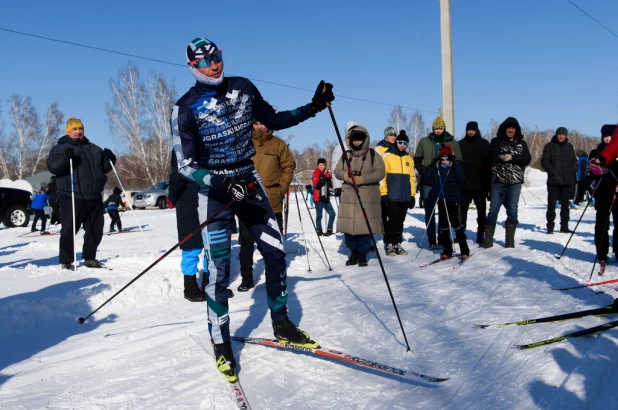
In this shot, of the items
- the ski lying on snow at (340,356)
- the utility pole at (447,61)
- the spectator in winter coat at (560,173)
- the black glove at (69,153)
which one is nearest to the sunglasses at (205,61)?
the ski lying on snow at (340,356)

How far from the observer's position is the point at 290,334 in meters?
3.60

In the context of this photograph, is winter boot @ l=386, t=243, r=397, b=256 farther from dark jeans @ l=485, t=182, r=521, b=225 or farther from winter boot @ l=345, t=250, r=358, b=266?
dark jeans @ l=485, t=182, r=521, b=225

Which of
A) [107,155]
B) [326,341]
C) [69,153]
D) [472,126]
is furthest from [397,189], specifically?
[69,153]

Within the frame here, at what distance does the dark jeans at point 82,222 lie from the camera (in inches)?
Answer: 263

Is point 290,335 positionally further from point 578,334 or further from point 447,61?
point 447,61

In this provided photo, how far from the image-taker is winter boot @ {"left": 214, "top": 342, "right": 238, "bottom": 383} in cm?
315

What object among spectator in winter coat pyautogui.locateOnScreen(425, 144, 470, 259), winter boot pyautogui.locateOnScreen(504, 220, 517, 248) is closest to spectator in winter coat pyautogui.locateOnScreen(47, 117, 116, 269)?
spectator in winter coat pyautogui.locateOnScreen(425, 144, 470, 259)

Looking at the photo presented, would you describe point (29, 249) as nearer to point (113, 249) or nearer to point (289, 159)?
point (113, 249)

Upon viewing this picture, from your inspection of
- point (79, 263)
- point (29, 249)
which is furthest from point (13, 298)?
point (29, 249)

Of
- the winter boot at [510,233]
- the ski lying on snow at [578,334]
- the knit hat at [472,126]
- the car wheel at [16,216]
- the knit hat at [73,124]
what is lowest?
the car wheel at [16,216]

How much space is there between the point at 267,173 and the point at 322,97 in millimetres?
2429

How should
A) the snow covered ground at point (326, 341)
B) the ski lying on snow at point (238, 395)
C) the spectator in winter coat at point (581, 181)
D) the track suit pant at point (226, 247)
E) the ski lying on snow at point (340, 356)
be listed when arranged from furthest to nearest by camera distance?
the spectator in winter coat at point (581, 181) < the track suit pant at point (226, 247) < the ski lying on snow at point (340, 356) < the snow covered ground at point (326, 341) < the ski lying on snow at point (238, 395)

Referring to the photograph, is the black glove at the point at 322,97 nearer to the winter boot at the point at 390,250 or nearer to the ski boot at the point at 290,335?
the ski boot at the point at 290,335

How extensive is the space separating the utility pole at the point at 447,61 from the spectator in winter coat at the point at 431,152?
4.31m
